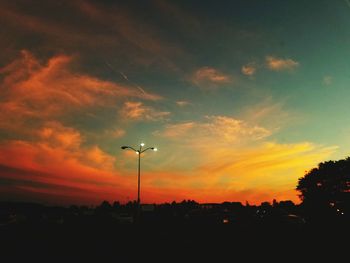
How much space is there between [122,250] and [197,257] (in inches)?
192

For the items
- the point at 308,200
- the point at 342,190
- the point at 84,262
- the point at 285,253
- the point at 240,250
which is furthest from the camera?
the point at 308,200

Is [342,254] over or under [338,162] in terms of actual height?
under

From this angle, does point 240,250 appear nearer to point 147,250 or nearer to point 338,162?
point 147,250

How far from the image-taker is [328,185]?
8150 centimetres

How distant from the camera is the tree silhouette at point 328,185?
77812mm

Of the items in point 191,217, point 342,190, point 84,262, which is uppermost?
point 342,190

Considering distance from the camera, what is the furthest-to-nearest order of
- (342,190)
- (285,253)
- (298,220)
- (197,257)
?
(342,190) → (298,220) → (285,253) → (197,257)

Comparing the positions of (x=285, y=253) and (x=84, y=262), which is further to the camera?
(x=285, y=253)

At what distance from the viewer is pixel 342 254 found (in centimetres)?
1622

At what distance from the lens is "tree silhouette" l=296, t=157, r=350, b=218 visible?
7781cm

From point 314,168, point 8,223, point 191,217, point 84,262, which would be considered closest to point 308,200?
point 314,168

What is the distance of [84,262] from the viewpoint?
49.0 feet

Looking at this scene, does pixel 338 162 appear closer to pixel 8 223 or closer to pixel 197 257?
pixel 8 223

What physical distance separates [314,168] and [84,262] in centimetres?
8164
